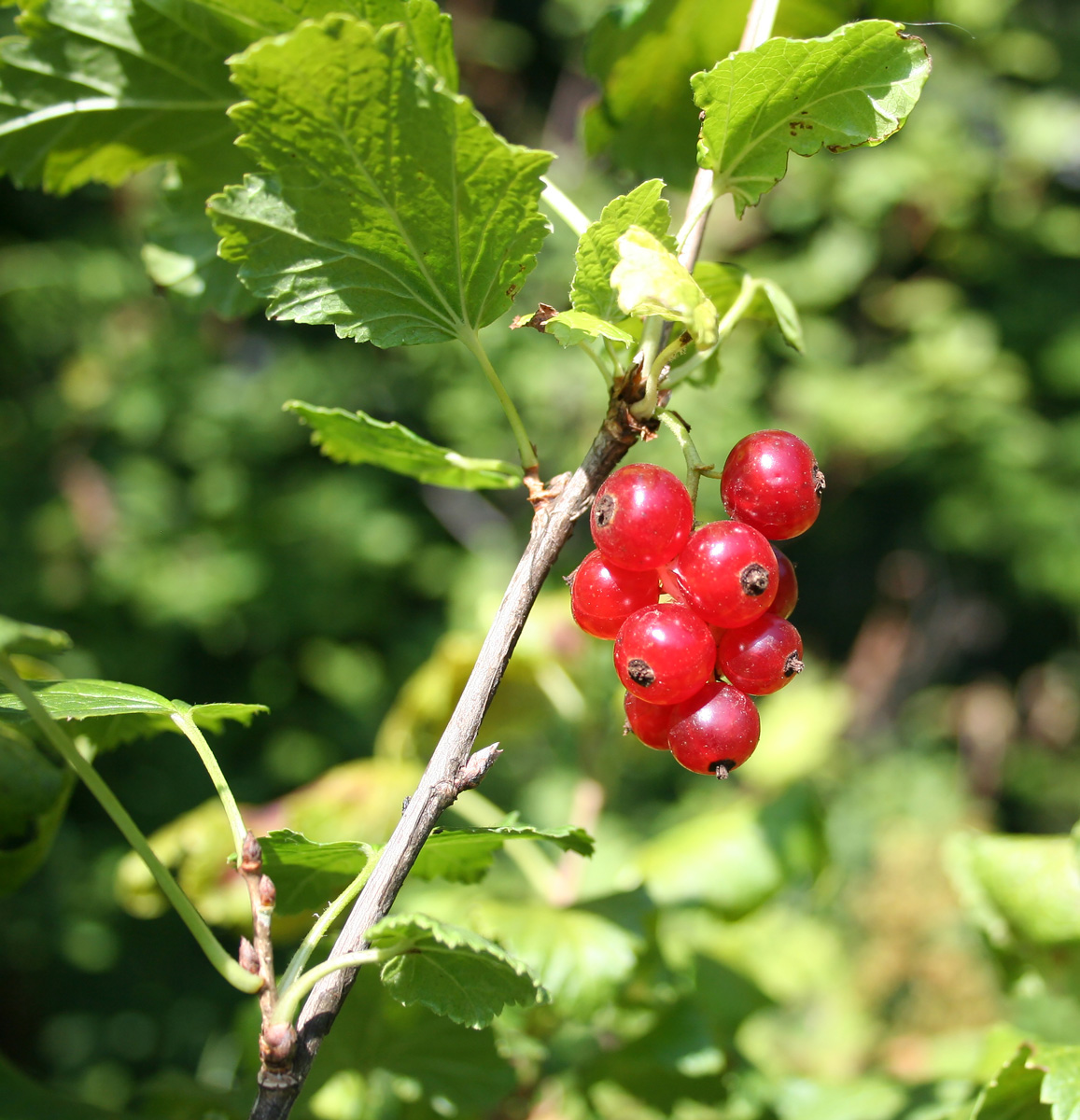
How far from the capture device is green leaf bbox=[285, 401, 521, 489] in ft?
2.68

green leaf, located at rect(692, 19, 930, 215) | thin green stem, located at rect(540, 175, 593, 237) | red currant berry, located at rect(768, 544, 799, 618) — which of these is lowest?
red currant berry, located at rect(768, 544, 799, 618)

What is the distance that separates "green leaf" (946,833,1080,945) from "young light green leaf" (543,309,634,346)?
84 centimetres

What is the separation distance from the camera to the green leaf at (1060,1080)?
2.51ft

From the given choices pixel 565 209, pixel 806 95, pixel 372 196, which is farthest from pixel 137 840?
pixel 806 95

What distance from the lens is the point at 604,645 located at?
1.56 m

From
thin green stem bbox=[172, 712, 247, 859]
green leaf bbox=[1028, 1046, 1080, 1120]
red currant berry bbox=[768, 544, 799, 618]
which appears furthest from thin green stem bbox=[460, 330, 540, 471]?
green leaf bbox=[1028, 1046, 1080, 1120]

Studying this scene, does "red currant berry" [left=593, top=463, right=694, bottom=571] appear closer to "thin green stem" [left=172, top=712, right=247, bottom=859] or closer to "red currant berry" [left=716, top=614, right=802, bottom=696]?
"red currant berry" [left=716, top=614, right=802, bottom=696]

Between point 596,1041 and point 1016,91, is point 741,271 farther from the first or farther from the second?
point 1016,91

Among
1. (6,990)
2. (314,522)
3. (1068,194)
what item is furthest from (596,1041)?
(1068,194)

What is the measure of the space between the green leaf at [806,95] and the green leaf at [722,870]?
3.13 feet

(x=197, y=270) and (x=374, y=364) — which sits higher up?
(x=197, y=270)

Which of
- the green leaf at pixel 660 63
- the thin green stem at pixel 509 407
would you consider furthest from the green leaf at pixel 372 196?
the green leaf at pixel 660 63

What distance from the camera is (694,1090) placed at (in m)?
1.23

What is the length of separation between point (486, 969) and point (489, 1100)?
1.53 ft
